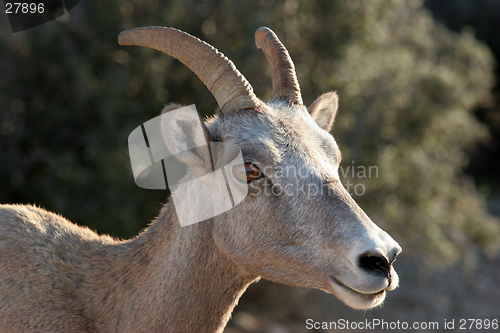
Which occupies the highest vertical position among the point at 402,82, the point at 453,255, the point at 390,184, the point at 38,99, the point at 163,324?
the point at 163,324

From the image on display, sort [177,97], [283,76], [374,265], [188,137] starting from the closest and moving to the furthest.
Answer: [374,265] → [188,137] → [283,76] → [177,97]

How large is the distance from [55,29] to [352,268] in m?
7.22

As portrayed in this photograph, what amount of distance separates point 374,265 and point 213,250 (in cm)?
104

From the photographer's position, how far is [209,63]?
335 cm

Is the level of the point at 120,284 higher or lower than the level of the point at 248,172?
lower

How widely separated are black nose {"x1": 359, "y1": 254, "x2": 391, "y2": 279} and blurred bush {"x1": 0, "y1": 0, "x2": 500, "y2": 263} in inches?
214

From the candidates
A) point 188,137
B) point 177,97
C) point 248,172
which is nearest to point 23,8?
point 177,97

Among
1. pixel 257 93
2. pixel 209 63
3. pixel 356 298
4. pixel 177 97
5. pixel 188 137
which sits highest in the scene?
pixel 209 63

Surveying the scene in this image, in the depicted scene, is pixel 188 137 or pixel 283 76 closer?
pixel 188 137

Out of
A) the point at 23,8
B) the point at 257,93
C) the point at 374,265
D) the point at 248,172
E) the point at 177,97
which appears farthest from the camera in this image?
the point at 177,97

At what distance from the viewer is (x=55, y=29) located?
8148 mm

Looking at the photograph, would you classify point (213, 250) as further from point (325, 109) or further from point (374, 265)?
point (325, 109)

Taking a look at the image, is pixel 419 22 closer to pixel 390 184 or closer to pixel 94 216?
pixel 390 184

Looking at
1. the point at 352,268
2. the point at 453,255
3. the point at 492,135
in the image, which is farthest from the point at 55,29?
the point at 492,135
